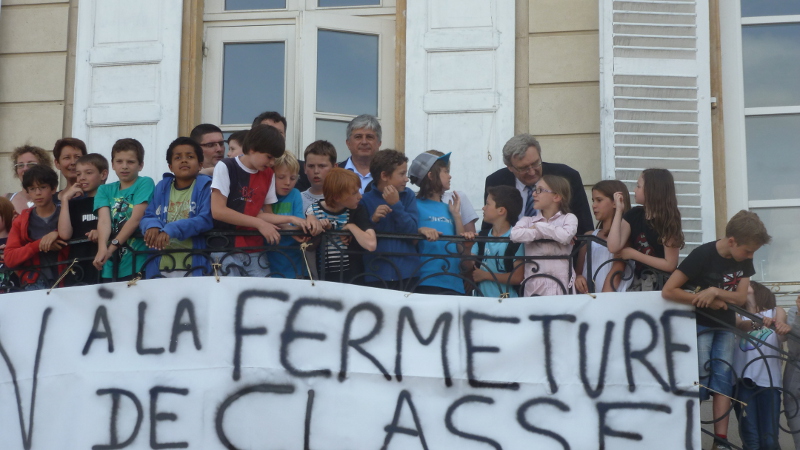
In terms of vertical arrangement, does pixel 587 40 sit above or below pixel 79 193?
above

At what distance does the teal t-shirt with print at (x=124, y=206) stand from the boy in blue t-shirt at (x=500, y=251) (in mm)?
1785

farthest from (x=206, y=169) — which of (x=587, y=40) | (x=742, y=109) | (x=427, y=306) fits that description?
(x=742, y=109)

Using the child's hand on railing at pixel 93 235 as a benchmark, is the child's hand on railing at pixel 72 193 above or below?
above

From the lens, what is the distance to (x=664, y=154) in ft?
25.2

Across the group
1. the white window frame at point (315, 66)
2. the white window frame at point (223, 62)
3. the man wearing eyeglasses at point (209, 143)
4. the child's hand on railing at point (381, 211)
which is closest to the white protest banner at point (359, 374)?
the child's hand on railing at point (381, 211)

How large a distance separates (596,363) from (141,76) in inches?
163

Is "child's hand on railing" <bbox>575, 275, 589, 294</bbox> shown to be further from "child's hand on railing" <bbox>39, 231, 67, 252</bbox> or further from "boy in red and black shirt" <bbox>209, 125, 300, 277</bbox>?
"child's hand on railing" <bbox>39, 231, 67, 252</bbox>

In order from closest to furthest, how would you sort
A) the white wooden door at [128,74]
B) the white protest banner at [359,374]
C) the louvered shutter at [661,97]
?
the white protest banner at [359,374] < the louvered shutter at [661,97] < the white wooden door at [128,74]

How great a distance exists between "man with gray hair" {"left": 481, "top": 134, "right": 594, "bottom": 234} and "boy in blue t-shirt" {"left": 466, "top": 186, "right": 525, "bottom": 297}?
208mm

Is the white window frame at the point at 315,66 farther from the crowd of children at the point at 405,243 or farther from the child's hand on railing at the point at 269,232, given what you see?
the child's hand on railing at the point at 269,232

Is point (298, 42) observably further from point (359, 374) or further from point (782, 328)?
point (782, 328)

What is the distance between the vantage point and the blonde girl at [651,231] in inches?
231

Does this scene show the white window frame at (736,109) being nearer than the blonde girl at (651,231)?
No

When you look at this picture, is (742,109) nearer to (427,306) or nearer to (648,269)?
(648,269)
